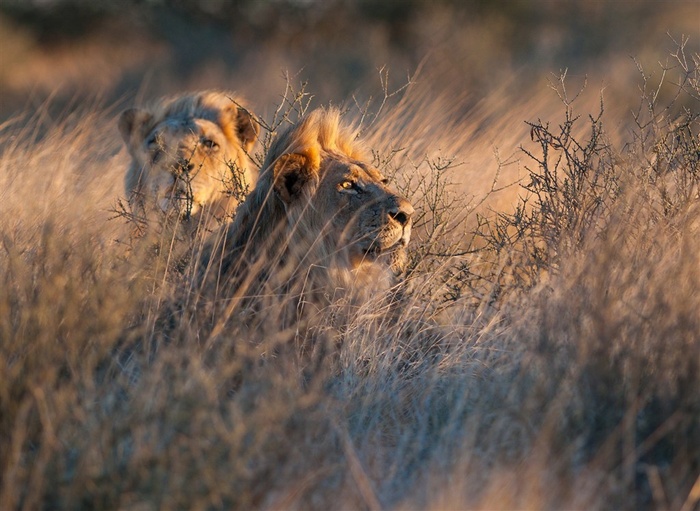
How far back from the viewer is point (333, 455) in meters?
3.81

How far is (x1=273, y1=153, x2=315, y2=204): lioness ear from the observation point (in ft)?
16.9

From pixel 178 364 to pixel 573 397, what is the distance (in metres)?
1.43

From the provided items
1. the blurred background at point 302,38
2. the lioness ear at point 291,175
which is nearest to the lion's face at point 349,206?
the lioness ear at point 291,175

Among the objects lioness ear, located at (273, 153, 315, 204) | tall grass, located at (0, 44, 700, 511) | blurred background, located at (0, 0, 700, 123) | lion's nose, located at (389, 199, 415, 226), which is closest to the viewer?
→ tall grass, located at (0, 44, 700, 511)

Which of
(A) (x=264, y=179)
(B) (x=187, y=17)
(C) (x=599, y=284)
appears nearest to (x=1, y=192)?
(A) (x=264, y=179)

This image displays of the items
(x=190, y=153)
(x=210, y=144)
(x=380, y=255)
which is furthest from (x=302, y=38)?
(x=380, y=255)

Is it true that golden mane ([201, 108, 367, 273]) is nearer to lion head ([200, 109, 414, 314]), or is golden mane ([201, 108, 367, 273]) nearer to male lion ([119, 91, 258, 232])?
lion head ([200, 109, 414, 314])

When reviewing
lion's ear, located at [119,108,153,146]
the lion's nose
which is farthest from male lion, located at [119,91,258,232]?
the lion's nose

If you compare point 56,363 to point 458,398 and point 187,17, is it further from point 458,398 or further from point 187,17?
point 187,17

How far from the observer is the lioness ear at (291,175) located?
16.9ft

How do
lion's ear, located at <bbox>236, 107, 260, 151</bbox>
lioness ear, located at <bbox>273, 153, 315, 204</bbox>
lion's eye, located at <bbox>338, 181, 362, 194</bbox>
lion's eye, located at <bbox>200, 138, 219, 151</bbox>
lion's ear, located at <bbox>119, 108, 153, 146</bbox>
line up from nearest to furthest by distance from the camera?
1. lioness ear, located at <bbox>273, 153, 315, 204</bbox>
2. lion's eye, located at <bbox>338, 181, 362, 194</bbox>
3. lion's eye, located at <bbox>200, 138, 219, 151</bbox>
4. lion's ear, located at <bbox>236, 107, 260, 151</bbox>
5. lion's ear, located at <bbox>119, 108, 153, 146</bbox>

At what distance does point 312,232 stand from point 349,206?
0.23m

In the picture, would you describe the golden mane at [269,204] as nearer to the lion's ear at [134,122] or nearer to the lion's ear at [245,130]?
the lion's ear at [245,130]

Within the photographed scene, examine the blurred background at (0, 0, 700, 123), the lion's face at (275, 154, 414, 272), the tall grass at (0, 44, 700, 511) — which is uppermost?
the blurred background at (0, 0, 700, 123)
